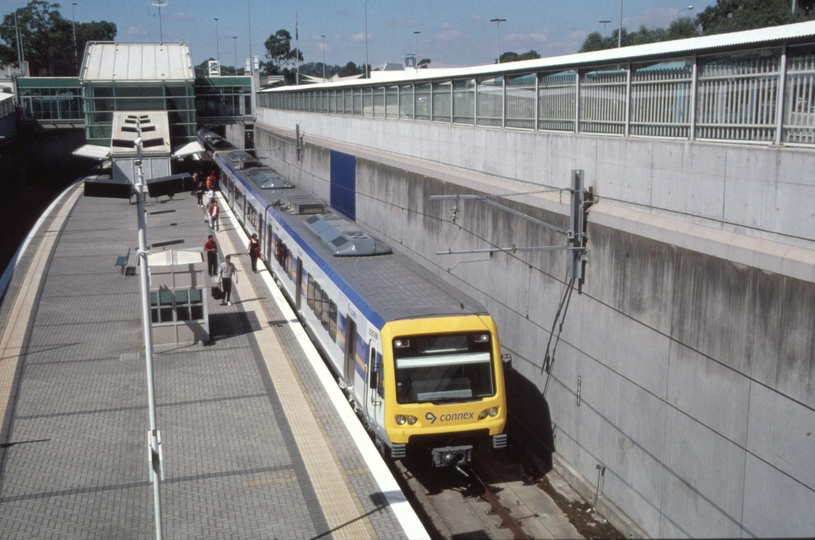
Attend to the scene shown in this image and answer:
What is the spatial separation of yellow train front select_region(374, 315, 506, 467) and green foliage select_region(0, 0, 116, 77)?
8808cm

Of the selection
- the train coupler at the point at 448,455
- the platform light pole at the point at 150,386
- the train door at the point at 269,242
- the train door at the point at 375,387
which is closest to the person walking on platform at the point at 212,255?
the train door at the point at 269,242

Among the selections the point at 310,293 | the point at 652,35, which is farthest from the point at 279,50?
the point at 310,293

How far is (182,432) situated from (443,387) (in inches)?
174

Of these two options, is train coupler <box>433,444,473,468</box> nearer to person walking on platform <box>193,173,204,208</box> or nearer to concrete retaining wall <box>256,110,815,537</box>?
concrete retaining wall <box>256,110,815,537</box>

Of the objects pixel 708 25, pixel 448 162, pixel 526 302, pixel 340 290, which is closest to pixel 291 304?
pixel 448 162

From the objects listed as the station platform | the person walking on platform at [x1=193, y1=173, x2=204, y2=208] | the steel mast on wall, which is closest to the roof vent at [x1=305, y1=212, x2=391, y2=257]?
the station platform

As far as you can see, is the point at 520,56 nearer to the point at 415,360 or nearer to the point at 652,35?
the point at 652,35

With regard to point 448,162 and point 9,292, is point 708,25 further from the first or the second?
point 9,292

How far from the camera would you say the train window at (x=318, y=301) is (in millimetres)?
15534

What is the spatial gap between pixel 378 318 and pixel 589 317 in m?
3.12

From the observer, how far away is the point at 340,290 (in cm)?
1368

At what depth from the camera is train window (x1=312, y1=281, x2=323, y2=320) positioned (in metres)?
15.5

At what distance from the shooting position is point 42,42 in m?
94.4

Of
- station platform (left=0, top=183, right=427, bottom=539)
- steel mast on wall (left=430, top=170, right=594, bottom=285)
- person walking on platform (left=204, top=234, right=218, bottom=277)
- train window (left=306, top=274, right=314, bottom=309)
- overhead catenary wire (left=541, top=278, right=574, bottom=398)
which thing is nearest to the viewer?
station platform (left=0, top=183, right=427, bottom=539)
